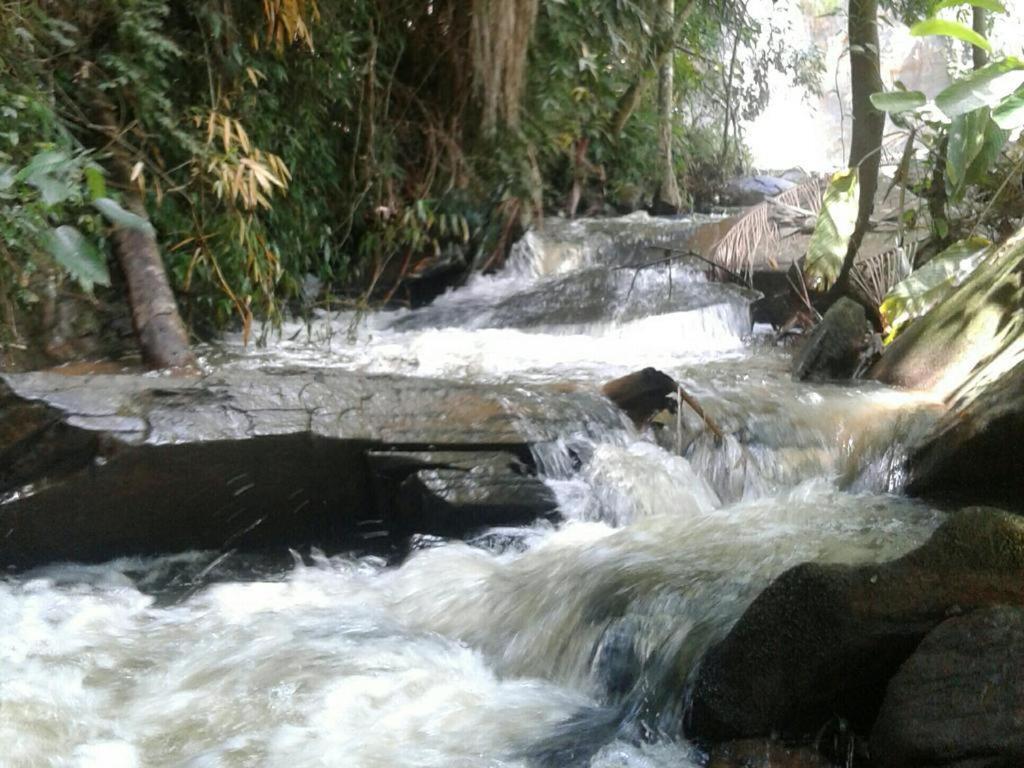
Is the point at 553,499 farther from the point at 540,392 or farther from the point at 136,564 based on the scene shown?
the point at 136,564

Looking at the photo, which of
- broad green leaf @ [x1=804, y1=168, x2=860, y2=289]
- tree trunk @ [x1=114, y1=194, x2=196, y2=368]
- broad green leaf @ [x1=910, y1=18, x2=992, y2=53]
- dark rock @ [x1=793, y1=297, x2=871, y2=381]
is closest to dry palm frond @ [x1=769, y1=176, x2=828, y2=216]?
broad green leaf @ [x1=804, y1=168, x2=860, y2=289]

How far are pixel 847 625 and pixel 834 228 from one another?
11.7 feet

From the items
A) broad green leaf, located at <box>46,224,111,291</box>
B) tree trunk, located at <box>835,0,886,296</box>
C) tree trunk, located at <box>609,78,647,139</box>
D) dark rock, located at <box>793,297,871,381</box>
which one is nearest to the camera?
broad green leaf, located at <box>46,224,111,291</box>

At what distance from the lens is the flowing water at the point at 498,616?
2.57 metres

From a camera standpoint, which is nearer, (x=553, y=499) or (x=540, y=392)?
(x=553, y=499)

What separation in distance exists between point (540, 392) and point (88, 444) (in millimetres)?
1825

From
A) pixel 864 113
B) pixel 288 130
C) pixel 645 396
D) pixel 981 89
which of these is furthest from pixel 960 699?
pixel 288 130

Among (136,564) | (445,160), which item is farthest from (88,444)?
(445,160)

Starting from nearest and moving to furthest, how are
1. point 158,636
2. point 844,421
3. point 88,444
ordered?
point 158,636 → point 88,444 → point 844,421

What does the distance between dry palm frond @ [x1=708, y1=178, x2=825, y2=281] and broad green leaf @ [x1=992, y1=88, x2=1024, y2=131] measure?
2.60 meters

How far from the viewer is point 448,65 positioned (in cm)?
714

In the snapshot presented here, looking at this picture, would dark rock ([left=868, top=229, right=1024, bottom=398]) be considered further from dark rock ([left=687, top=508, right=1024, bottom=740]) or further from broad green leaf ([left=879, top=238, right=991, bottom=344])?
dark rock ([left=687, top=508, right=1024, bottom=740])

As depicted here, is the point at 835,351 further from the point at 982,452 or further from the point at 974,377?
the point at 982,452

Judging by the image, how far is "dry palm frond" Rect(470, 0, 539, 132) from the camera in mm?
6656
